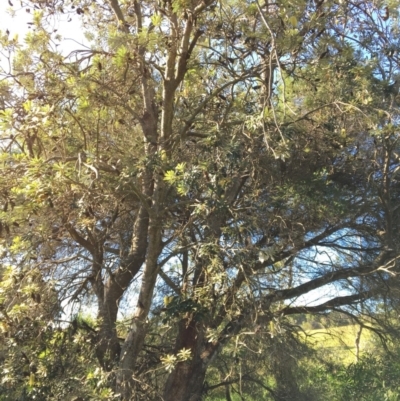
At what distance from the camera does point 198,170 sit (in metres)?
4.62

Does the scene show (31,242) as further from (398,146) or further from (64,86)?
(398,146)

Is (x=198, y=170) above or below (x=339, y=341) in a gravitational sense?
above

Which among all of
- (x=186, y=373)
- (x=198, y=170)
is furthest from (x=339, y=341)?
(x=198, y=170)

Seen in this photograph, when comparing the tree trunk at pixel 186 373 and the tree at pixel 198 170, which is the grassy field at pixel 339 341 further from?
the tree trunk at pixel 186 373

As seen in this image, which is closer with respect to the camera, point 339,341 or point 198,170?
point 198,170

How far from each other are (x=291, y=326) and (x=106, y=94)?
4.03m

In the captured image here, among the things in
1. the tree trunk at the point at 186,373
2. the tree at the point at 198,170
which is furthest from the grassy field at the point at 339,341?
the tree trunk at the point at 186,373

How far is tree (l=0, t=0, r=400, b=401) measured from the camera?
15.9 feet

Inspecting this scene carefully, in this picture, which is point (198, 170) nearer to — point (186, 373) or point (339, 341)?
point (186, 373)

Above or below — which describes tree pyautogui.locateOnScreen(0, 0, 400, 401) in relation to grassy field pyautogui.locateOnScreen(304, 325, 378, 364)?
above

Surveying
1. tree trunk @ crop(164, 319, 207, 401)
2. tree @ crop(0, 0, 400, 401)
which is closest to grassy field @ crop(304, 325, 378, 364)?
tree @ crop(0, 0, 400, 401)

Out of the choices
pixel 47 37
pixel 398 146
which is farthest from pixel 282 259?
pixel 47 37

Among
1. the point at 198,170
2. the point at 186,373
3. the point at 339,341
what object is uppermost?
the point at 198,170

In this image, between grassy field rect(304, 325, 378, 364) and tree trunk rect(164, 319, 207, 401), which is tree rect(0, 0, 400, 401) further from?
grassy field rect(304, 325, 378, 364)
